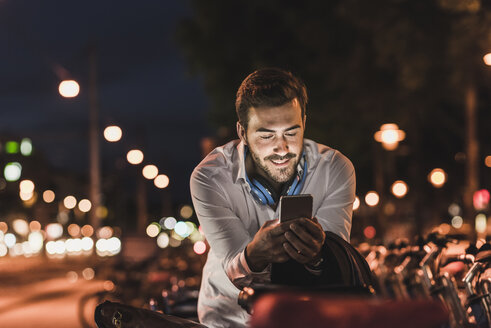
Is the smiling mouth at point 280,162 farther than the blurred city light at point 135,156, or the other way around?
the blurred city light at point 135,156

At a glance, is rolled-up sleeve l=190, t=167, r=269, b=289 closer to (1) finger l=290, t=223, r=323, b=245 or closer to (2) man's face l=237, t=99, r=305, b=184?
(2) man's face l=237, t=99, r=305, b=184

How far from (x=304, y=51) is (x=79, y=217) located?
109253 mm

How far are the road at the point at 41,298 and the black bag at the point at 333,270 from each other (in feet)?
41.5

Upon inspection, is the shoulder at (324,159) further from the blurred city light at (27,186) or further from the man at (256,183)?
the blurred city light at (27,186)

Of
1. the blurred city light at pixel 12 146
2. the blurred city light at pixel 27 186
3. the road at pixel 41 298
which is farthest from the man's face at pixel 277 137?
the blurred city light at pixel 27 186

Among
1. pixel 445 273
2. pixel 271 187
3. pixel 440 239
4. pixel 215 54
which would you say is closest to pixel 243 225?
pixel 271 187

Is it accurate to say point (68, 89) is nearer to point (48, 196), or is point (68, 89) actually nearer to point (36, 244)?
point (36, 244)

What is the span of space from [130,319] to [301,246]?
0.92 metres

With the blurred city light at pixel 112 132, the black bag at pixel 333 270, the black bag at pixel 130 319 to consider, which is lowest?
the black bag at pixel 130 319

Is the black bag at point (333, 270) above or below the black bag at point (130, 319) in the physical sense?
above

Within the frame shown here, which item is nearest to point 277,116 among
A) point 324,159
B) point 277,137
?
point 277,137

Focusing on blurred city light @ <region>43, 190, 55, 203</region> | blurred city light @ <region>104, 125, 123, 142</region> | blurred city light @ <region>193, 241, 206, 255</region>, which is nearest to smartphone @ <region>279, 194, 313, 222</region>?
blurred city light @ <region>193, 241, 206, 255</region>

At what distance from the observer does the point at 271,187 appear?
2.87m

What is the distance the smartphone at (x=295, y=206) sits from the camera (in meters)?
2.33
